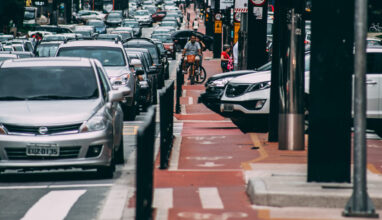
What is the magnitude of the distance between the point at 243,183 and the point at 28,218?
270 centimetres

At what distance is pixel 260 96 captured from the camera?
57.7 ft

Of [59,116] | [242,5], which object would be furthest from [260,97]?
[242,5]

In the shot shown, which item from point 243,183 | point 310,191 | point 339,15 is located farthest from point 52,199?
point 339,15

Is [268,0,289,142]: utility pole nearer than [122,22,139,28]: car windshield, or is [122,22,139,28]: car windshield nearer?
[268,0,289,142]: utility pole

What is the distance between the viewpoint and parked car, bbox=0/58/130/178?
1176 cm

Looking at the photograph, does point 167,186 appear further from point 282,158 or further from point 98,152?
point 282,158

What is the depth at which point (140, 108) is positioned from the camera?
84.1 ft

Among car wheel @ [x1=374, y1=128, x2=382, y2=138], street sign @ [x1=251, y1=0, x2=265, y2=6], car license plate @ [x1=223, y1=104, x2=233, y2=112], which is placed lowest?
car wheel @ [x1=374, y1=128, x2=382, y2=138]

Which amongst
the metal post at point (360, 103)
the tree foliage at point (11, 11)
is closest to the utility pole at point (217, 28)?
the tree foliage at point (11, 11)

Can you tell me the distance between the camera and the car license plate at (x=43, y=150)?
38.4ft

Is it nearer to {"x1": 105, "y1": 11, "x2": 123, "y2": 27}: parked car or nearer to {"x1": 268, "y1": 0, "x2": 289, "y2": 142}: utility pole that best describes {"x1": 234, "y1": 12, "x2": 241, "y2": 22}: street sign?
{"x1": 268, "y1": 0, "x2": 289, "y2": 142}: utility pole

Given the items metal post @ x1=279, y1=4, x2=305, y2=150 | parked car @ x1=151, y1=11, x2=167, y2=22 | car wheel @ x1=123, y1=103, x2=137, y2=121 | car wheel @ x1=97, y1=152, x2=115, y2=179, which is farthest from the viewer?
parked car @ x1=151, y1=11, x2=167, y2=22

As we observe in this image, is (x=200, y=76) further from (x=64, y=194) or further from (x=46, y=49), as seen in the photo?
(x=64, y=194)

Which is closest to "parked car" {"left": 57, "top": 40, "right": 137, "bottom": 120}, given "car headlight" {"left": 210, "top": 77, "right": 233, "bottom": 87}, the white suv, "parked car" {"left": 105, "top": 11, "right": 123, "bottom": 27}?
"car headlight" {"left": 210, "top": 77, "right": 233, "bottom": 87}
